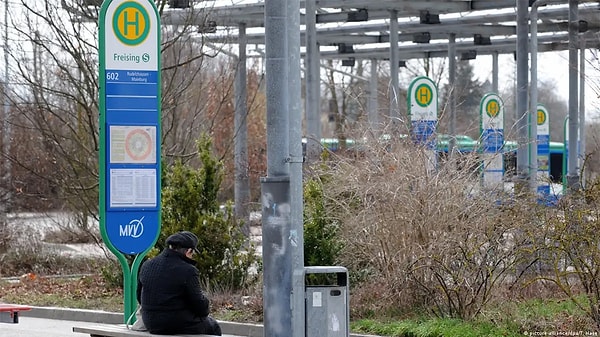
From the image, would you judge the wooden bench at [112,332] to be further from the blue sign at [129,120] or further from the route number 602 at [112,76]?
the route number 602 at [112,76]

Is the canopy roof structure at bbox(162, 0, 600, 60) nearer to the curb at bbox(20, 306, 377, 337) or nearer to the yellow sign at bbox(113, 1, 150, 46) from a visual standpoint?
the curb at bbox(20, 306, 377, 337)

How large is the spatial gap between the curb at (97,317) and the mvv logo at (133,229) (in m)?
2.13

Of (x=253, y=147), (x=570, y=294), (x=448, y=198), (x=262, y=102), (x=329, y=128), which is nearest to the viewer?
(x=570, y=294)

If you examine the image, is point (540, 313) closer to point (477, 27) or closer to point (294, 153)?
point (294, 153)

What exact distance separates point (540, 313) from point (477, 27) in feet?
66.1

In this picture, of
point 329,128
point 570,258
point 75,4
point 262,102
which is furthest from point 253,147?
point 329,128

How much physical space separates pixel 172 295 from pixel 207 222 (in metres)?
5.59

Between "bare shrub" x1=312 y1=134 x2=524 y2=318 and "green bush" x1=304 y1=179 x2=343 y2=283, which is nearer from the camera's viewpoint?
"bare shrub" x1=312 y1=134 x2=524 y2=318

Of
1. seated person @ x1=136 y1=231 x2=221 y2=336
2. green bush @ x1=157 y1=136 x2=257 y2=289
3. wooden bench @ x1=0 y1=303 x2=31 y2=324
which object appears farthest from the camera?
green bush @ x1=157 y1=136 x2=257 y2=289

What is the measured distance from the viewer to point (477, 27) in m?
31.4

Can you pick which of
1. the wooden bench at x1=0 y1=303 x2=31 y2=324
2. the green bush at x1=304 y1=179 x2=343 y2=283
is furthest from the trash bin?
the green bush at x1=304 y1=179 x2=343 y2=283

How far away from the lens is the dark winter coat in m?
9.91

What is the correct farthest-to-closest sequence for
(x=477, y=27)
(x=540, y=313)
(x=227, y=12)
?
(x=477, y=27) < (x=227, y=12) < (x=540, y=313)

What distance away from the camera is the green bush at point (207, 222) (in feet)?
50.8
